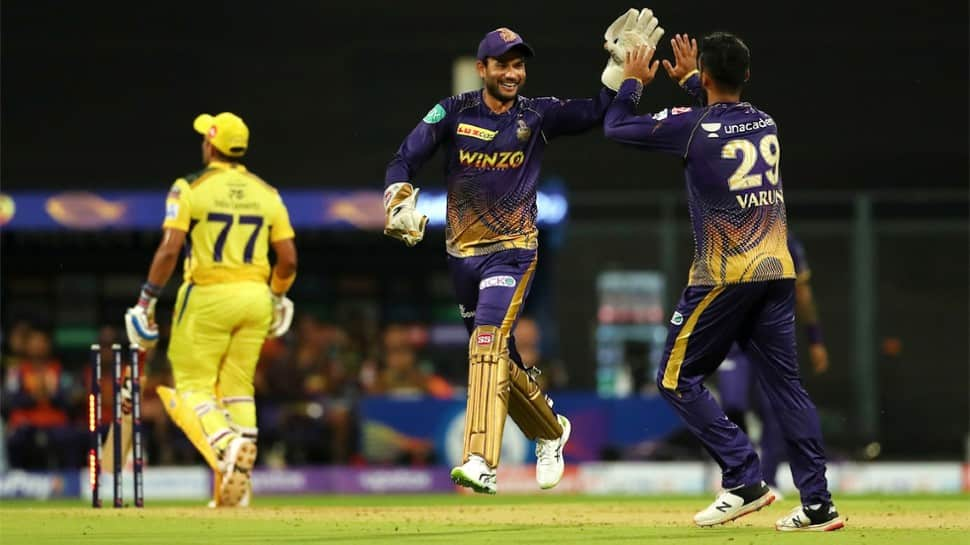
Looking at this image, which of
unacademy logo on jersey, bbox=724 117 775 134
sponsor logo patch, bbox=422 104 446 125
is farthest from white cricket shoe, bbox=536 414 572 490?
unacademy logo on jersey, bbox=724 117 775 134

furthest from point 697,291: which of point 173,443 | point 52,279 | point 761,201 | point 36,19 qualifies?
point 36,19

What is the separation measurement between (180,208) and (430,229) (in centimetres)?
777

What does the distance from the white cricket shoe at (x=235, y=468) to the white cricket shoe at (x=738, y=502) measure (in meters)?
3.14

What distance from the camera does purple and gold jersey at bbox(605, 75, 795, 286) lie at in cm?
773

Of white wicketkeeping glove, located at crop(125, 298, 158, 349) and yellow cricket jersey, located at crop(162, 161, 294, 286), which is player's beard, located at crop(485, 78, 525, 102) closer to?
yellow cricket jersey, located at crop(162, 161, 294, 286)

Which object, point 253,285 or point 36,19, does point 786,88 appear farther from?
point 253,285

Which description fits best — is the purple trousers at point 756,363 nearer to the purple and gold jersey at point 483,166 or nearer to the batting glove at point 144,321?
the purple and gold jersey at point 483,166

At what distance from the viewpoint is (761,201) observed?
7777mm

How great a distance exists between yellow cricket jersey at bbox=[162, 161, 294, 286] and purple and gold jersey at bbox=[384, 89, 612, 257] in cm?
202

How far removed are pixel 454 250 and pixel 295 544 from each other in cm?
199

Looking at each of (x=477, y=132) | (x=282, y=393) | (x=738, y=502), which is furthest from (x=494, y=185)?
(x=282, y=393)

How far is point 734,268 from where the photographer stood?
7719mm

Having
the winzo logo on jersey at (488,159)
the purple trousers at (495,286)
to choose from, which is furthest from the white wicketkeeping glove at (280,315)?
the winzo logo on jersey at (488,159)

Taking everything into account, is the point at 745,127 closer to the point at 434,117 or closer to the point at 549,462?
the point at 434,117
